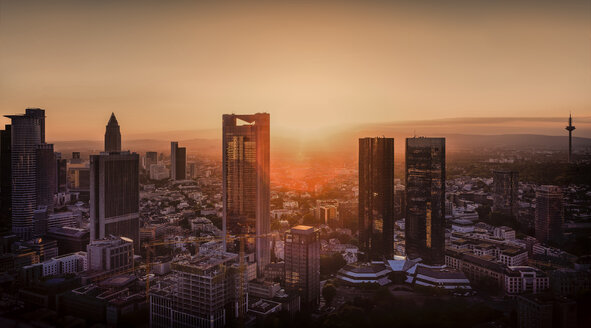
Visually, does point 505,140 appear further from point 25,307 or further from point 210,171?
point 25,307

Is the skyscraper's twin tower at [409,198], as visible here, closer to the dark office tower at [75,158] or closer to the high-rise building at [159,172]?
the dark office tower at [75,158]

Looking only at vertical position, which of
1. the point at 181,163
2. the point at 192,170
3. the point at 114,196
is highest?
the point at 181,163

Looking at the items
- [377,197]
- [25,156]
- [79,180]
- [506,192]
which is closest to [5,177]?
[25,156]

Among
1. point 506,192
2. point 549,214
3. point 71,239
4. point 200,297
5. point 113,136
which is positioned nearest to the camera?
point 200,297

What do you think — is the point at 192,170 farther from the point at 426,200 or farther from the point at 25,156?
the point at 426,200

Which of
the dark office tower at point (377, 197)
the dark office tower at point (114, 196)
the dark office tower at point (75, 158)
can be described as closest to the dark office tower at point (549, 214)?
the dark office tower at point (377, 197)

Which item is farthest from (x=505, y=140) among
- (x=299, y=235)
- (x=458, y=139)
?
(x=299, y=235)

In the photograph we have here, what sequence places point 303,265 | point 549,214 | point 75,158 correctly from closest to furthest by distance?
point 303,265
point 549,214
point 75,158
